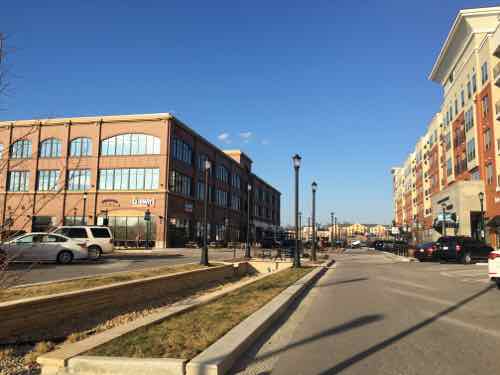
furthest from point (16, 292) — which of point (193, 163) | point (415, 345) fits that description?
point (193, 163)

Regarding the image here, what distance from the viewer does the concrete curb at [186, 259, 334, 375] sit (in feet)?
16.4

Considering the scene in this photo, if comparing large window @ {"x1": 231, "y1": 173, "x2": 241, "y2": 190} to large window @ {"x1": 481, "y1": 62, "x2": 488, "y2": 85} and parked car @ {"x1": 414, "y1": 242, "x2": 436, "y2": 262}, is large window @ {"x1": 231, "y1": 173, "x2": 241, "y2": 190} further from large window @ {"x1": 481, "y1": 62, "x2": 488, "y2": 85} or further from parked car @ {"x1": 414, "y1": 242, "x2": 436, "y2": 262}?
parked car @ {"x1": 414, "y1": 242, "x2": 436, "y2": 262}

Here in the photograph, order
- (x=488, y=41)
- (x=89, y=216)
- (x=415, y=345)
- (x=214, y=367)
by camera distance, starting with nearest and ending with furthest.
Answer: (x=214, y=367)
(x=415, y=345)
(x=488, y=41)
(x=89, y=216)

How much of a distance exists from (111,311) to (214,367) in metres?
5.60

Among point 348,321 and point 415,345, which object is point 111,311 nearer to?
point 348,321

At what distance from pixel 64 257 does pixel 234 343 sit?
18.2 meters

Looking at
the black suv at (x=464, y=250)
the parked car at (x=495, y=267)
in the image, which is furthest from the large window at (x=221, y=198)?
the parked car at (x=495, y=267)

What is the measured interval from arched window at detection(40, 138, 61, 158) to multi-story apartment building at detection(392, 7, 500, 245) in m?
45.7

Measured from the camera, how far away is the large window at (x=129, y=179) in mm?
54250

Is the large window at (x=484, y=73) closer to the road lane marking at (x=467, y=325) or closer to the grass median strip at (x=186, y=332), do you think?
the road lane marking at (x=467, y=325)

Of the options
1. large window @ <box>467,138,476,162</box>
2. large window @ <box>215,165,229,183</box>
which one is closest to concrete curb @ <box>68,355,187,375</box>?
large window @ <box>467,138,476,162</box>

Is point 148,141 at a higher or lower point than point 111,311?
higher

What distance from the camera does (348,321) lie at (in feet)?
28.6

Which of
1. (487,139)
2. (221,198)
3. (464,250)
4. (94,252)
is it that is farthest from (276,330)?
(221,198)
